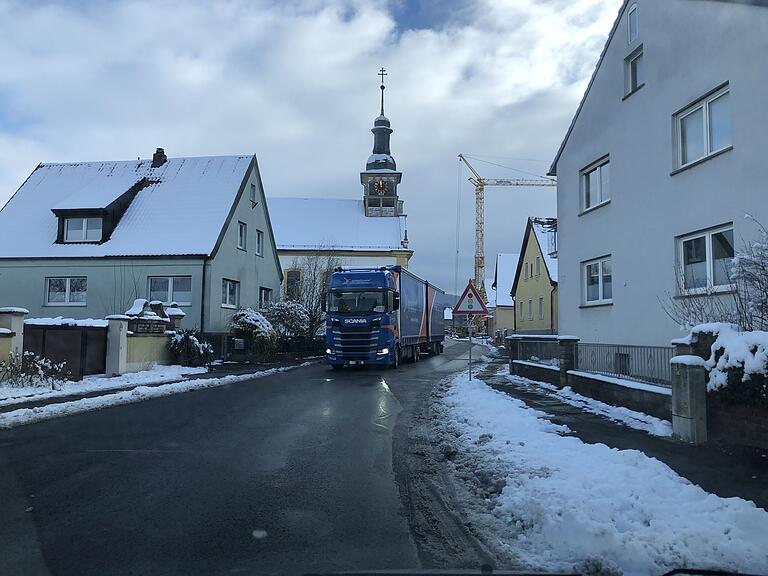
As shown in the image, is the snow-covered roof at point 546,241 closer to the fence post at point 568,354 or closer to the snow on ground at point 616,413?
the fence post at point 568,354

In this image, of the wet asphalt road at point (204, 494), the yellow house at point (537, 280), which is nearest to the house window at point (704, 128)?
the wet asphalt road at point (204, 494)

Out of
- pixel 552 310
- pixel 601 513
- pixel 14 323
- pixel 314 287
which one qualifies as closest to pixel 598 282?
pixel 601 513

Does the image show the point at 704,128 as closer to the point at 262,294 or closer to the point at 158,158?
the point at 262,294

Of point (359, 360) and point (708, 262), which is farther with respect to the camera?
point (359, 360)

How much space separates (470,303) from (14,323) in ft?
37.0

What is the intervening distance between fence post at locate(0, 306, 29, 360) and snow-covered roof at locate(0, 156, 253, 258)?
13071 millimetres

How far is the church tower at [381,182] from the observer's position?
71.6 metres

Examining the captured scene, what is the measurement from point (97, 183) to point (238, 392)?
2227cm

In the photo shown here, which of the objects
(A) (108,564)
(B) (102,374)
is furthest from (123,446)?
(B) (102,374)

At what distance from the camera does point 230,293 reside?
30.6 m

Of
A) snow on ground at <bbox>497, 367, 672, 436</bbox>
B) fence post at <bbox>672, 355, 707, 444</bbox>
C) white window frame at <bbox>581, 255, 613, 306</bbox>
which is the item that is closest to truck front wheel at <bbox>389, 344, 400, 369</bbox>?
white window frame at <bbox>581, 255, 613, 306</bbox>

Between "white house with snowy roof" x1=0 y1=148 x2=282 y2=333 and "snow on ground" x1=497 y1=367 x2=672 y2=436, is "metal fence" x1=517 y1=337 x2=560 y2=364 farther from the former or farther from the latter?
"white house with snowy roof" x1=0 y1=148 x2=282 y2=333

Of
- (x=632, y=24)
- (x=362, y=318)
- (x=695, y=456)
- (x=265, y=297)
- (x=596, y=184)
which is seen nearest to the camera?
(x=695, y=456)

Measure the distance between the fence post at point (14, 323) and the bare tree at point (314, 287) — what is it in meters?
18.0
